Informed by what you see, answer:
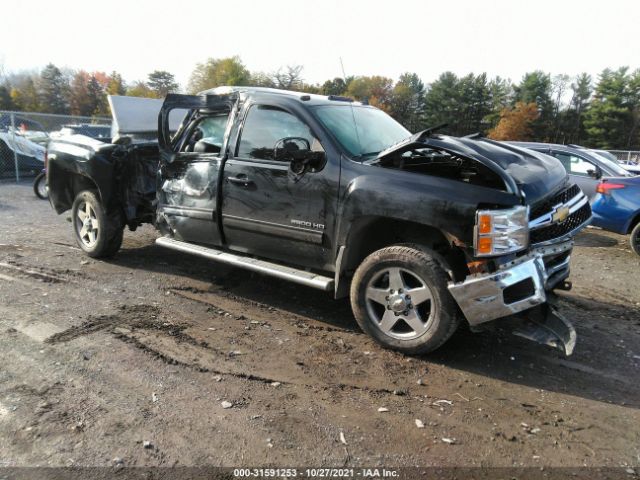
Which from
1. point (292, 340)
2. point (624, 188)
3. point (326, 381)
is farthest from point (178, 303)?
point (624, 188)

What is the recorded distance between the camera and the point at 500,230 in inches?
136

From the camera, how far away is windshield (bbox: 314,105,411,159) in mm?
4410

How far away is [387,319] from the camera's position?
4004 mm

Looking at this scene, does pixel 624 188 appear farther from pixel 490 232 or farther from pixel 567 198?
pixel 490 232

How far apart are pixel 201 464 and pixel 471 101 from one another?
244 feet

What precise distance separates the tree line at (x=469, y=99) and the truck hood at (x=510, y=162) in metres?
49.4

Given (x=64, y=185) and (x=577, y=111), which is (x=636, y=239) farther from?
(x=577, y=111)

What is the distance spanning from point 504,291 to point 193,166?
340 cm

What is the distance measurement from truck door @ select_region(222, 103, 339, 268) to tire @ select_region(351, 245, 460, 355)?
55 centimetres

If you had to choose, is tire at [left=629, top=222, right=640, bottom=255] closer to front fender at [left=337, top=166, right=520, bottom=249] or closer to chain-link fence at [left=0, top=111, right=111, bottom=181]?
front fender at [left=337, top=166, right=520, bottom=249]

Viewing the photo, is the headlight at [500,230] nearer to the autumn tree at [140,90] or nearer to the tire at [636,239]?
the tire at [636,239]

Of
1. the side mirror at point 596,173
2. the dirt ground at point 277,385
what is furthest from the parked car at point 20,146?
the side mirror at point 596,173

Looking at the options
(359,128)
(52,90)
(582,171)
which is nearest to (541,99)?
(582,171)

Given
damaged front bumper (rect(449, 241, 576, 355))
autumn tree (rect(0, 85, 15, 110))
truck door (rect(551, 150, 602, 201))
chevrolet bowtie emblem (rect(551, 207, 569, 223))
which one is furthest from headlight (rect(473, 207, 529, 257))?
autumn tree (rect(0, 85, 15, 110))
